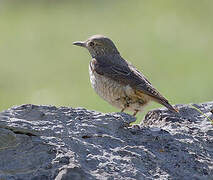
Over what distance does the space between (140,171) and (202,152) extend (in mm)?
749

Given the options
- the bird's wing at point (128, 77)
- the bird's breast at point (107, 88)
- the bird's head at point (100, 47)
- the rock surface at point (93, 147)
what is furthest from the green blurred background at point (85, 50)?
the rock surface at point (93, 147)

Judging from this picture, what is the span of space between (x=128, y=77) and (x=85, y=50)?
11.1 m

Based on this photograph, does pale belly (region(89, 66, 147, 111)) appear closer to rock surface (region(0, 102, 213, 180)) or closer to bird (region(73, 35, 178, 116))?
bird (region(73, 35, 178, 116))

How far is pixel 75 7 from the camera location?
83.4ft

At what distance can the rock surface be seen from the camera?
20.6 feet

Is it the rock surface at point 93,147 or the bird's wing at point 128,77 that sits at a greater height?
the bird's wing at point 128,77

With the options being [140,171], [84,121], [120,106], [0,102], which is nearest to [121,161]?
[140,171]

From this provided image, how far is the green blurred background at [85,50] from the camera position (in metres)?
17.3

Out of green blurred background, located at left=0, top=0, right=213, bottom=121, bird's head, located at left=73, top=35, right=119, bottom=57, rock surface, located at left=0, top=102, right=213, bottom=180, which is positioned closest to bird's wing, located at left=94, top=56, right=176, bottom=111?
bird's head, located at left=73, top=35, right=119, bottom=57

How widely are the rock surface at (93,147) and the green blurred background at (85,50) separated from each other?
8192 mm

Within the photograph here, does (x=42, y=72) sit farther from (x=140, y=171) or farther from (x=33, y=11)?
(x=140, y=171)

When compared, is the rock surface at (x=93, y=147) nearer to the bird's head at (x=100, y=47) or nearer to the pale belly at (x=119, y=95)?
the pale belly at (x=119, y=95)

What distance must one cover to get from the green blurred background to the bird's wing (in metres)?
5.27

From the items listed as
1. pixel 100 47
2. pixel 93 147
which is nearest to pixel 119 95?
pixel 100 47
